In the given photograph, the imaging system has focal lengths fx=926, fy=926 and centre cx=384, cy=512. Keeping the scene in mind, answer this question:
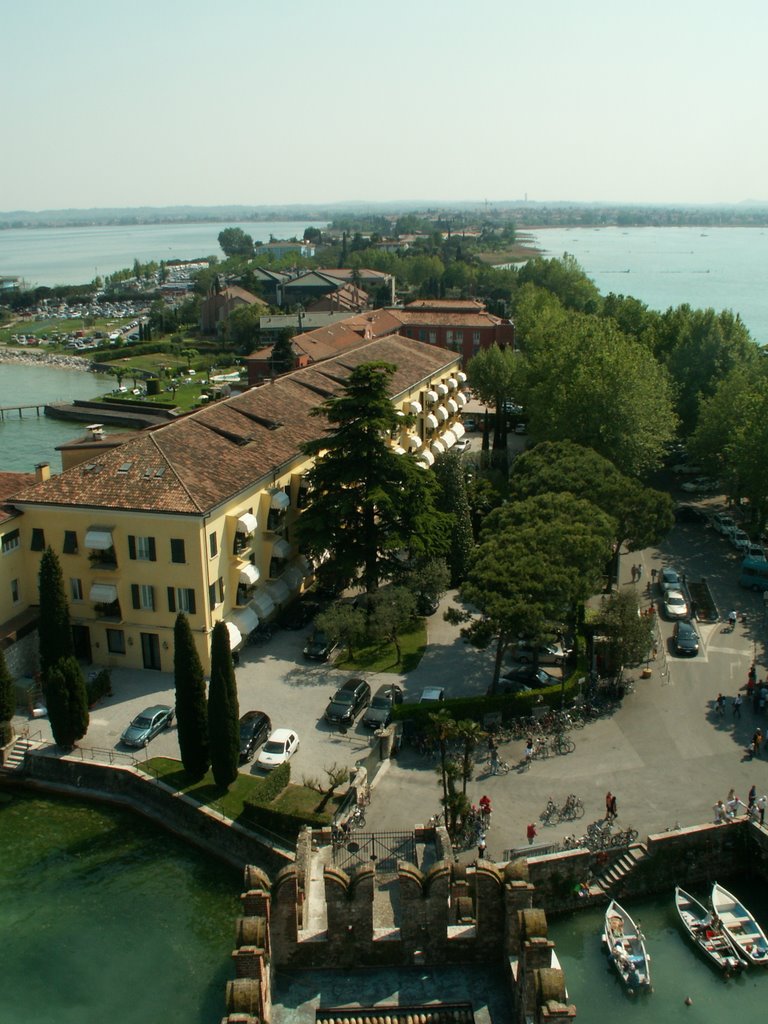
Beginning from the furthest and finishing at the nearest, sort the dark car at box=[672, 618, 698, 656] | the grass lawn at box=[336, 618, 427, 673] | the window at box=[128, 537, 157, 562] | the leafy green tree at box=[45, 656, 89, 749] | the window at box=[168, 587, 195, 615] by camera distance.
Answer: the dark car at box=[672, 618, 698, 656] < the grass lawn at box=[336, 618, 427, 673] < the window at box=[168, 587, 195, 615] < the window at box=[128, 537, 157, 562] < the leafy green tree at box=[45, 656, 89, 749]

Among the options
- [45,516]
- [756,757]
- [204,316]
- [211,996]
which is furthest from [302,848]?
[204,316]

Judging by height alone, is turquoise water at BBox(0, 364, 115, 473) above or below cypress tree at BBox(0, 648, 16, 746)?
below

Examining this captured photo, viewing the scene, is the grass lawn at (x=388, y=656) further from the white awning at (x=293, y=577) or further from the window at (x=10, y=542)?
the window at (x=10, y=542)

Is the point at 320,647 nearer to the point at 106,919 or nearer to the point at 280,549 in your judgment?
the point at 280,549

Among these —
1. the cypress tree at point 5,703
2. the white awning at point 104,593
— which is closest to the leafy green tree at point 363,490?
the white awning at point 104,593

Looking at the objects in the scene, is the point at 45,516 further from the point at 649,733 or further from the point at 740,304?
the point at 740,304

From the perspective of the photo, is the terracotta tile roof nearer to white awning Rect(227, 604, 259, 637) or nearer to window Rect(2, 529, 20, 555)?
window Rect(2, 529, 20, 555)

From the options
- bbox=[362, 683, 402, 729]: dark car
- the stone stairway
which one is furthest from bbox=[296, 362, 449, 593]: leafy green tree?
the stone stairway

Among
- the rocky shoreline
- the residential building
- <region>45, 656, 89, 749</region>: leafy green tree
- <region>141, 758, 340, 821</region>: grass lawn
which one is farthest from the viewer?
the rocky shoreline
